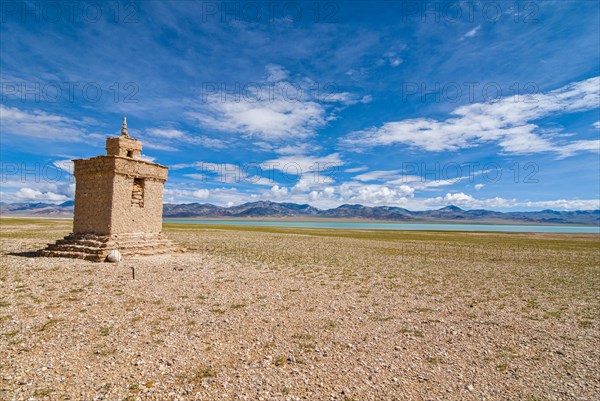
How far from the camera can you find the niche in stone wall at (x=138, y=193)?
26.0 meters

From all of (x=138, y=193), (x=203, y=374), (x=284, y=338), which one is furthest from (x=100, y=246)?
(x=203, y=374)

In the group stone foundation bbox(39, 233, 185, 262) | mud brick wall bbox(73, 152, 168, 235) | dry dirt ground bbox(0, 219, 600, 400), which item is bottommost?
dry dirt ground bbox(0, 219, 600, 400)

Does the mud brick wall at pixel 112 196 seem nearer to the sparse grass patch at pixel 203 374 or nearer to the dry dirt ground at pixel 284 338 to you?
the dry dirt ground at pixel 284 338

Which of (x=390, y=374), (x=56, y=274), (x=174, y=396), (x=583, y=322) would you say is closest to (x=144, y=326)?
(x=174, y=396)

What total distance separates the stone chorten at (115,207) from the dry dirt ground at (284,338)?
5217 mm

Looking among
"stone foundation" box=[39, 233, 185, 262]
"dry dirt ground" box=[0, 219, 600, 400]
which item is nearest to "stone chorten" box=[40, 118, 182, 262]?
"stone foundation" box=[39, 233, 185, 262]

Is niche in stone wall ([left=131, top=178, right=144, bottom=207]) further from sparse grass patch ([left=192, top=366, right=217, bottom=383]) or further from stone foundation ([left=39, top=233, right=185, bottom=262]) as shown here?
sparse grass patch ([left=192, top=366, right=217, bottom=383])

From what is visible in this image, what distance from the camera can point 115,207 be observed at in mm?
24047

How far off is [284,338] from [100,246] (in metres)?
19.3

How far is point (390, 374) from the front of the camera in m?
7.67

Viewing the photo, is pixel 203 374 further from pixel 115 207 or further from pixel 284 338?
pixel 115 207

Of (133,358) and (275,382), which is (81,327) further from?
(275,382)

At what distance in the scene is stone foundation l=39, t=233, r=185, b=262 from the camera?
878 inches

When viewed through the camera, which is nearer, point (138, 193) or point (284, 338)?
point (284, 338)
